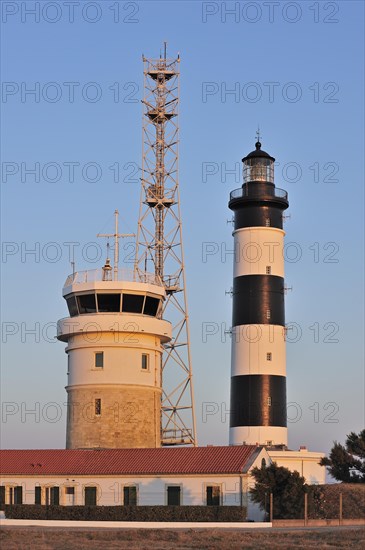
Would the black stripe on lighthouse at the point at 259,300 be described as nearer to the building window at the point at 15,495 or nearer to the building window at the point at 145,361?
the building window at the point at 145,361

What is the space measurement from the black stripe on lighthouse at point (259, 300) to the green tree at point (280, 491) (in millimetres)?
14308

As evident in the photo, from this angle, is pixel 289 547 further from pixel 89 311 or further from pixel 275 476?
pixel 89 311

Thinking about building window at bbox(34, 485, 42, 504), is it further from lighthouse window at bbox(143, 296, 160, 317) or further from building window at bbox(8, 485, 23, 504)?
lighthouse window at bbox(143, 296, 160, 317)

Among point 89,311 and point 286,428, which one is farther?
point 286,428

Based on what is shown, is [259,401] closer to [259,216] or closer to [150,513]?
[259,216]

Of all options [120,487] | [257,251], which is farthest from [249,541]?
[257,251]

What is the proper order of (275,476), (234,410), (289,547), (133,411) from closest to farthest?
(289,547) → (275,476) → (133,411) → (234,410)

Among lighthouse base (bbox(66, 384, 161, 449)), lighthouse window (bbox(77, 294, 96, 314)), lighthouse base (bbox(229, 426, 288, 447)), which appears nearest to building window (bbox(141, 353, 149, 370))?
lighthouse base (bbox(66, 384, 161, 449))

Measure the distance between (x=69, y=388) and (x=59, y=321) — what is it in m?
3.81

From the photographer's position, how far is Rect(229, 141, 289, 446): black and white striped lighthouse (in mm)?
62938

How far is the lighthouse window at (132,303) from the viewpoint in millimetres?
59344

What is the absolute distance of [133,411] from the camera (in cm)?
5809

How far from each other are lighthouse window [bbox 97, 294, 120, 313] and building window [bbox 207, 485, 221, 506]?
12.1 meters

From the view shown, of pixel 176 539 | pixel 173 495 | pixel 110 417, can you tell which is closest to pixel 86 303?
pixel 110 417
